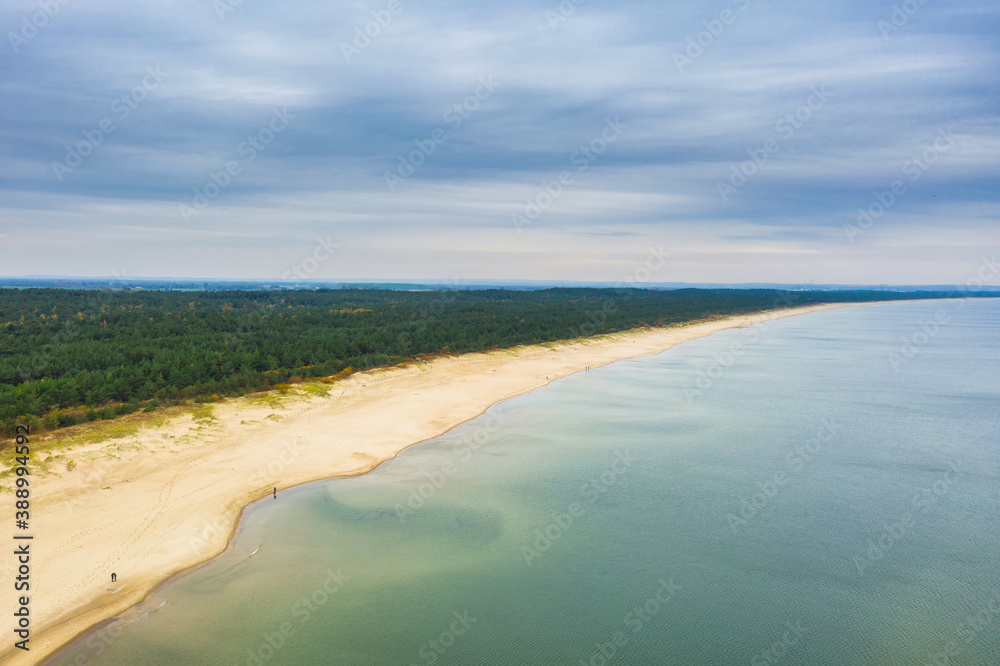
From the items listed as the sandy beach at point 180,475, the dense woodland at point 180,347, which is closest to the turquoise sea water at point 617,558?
the sandy beach at point 180,475

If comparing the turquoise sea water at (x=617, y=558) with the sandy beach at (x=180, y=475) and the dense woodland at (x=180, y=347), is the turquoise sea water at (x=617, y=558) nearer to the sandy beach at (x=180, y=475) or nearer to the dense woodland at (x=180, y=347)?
the sandy beach at (x=180, y=475)

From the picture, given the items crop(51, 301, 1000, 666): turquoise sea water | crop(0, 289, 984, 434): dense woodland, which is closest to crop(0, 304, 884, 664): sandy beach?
crop(51, 301, 1000, 666): turquoise sea water

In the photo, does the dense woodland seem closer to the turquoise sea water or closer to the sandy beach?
the sandy beach

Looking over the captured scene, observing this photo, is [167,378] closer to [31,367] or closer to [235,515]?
[31,367]

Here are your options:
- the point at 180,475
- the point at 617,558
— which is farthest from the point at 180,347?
the point at 617,558

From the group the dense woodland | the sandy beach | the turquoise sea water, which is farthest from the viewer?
the dense woodland

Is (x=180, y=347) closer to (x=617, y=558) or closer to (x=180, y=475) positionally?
(x=180, y=475)

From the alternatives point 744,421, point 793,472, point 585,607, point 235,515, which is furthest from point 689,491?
point 235,515

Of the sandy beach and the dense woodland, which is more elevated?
the dense woodland
